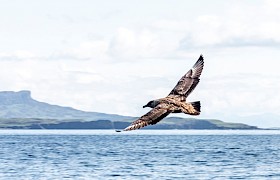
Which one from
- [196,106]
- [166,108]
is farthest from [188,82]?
[166,108]

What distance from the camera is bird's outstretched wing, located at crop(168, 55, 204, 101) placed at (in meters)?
22.8

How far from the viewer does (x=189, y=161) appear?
13838 cm

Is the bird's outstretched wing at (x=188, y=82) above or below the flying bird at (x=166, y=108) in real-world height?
above

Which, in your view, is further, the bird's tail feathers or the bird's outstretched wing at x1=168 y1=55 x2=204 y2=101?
the bird's outstretched wing at x1=168 y1=55 x2=204 y2=101

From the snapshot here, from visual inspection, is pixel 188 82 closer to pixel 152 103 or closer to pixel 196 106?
pixel 196 106

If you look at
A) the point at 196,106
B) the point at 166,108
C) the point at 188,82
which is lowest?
the point at 166,108

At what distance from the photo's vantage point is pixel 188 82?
2373 centimetres

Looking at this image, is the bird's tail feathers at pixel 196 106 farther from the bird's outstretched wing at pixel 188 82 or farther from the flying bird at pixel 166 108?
the bird's outstretched wing at pixel 188 82

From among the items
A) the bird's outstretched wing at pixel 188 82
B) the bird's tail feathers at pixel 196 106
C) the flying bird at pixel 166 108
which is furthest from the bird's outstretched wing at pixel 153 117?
the bird's outstretched wing at pixel 188 82

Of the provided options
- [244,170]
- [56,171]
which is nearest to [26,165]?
[56,171]

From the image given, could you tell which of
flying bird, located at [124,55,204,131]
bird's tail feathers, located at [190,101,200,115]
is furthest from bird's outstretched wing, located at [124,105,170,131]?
bird's tail feathers, located at [190,101,200,115]

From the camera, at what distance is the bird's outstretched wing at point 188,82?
74.9 ft

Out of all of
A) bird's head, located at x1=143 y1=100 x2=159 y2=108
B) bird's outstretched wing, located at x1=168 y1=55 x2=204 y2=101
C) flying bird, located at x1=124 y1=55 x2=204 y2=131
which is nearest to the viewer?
flying bird, located at x1=124 y1=55 x2=204 y2=131

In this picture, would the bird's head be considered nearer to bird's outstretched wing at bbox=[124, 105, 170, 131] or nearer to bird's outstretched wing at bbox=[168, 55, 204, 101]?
bird's outstretched wing at bbox=[124, 105, 170, 131]
